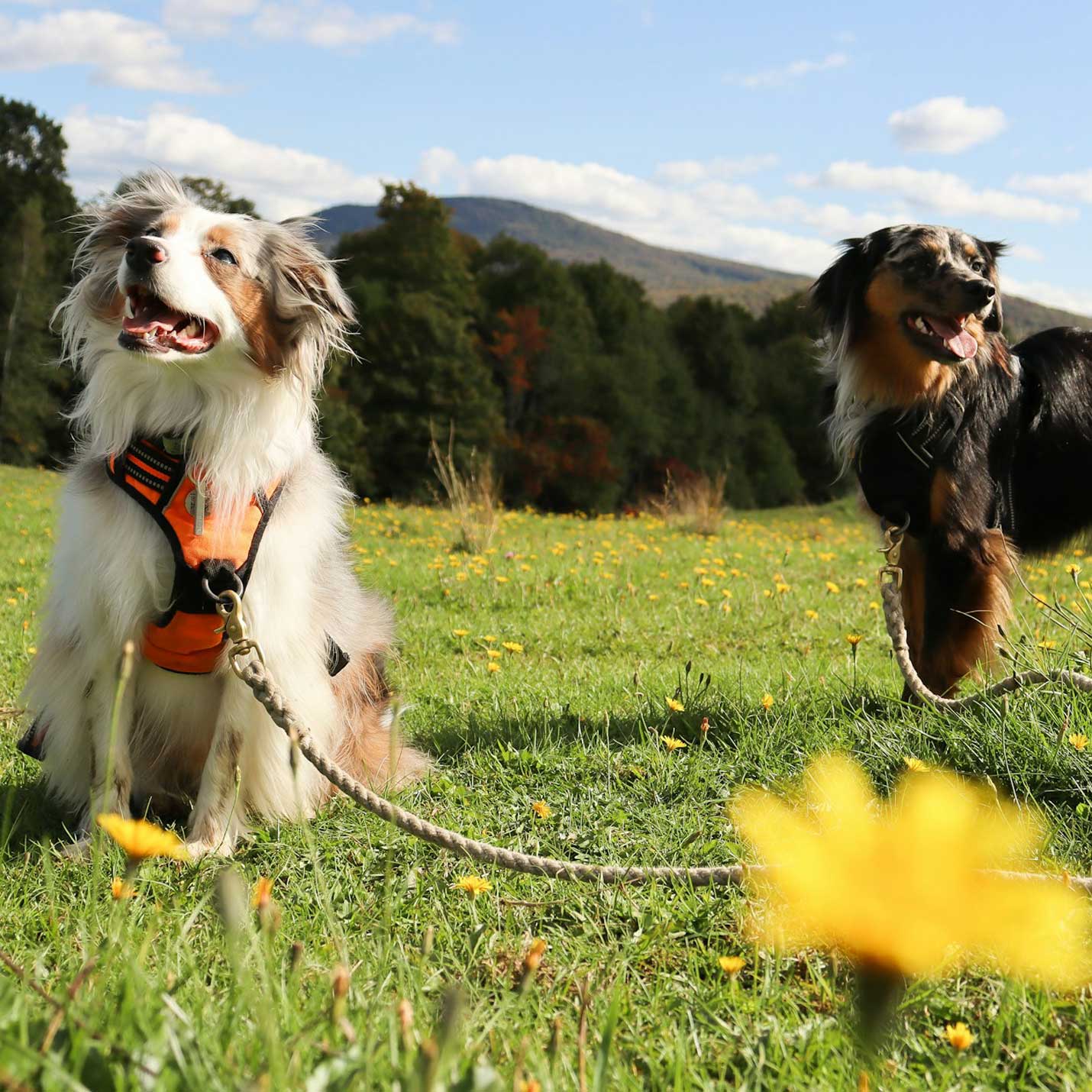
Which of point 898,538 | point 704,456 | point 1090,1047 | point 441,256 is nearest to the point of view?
point 1090,1047

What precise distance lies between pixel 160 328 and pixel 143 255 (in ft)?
0.66

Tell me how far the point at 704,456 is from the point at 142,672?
44248mm

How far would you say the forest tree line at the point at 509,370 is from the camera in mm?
28906

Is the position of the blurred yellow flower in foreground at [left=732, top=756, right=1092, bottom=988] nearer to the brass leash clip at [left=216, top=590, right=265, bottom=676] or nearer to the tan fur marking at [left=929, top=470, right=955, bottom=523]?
the brass leash clip at [left=216, top=590, right=265, bottom=676]

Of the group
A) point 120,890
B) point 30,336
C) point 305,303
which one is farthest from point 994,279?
point 30,336

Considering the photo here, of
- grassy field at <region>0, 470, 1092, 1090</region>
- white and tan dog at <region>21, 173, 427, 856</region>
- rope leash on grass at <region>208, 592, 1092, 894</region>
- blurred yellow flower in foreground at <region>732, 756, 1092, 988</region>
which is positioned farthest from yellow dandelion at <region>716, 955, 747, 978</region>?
white and tan dog at <region>21, 173, 427, 856</region>

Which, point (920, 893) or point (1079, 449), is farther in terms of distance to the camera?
point (1079, 449)

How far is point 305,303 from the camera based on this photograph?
3076 millimetres

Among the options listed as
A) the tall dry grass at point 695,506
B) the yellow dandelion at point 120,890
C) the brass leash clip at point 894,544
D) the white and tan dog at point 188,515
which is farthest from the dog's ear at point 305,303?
the tall dry grass at point 695,506

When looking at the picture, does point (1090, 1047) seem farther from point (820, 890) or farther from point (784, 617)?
point (784, 617)

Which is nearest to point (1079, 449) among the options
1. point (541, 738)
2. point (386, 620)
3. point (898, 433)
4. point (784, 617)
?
point (898, 433)

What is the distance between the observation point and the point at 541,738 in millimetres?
3582

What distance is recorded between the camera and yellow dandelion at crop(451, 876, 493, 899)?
2.26 meters

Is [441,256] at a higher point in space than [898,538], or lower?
higher
